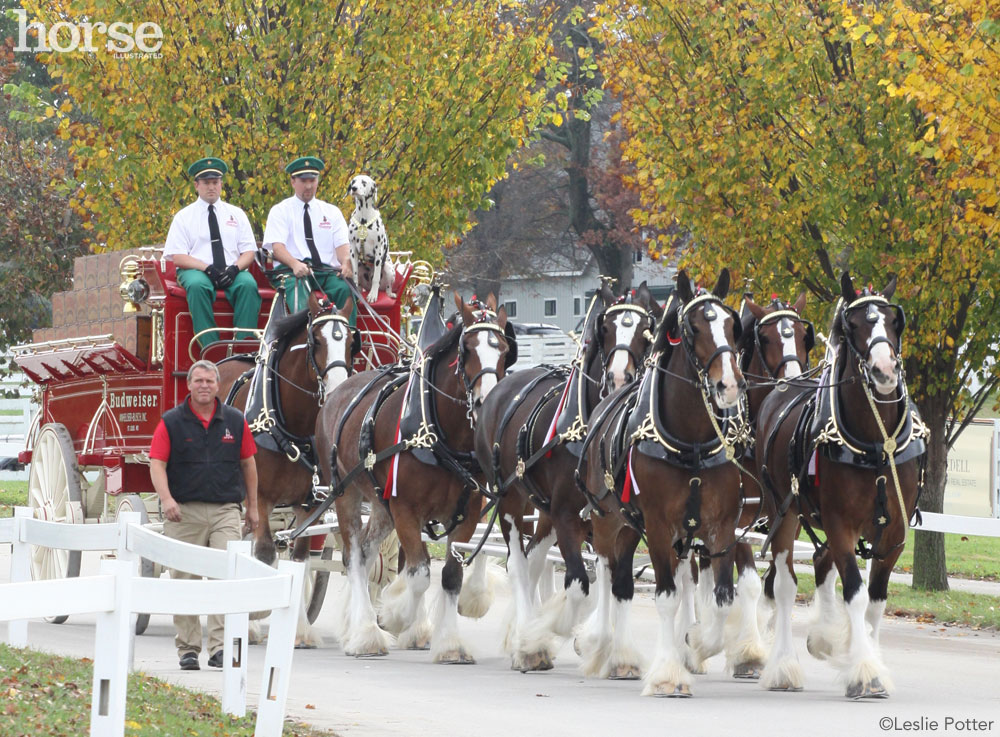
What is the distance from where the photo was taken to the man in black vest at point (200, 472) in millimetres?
10703

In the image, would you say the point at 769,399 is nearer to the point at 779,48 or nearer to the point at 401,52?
the point at 779,48

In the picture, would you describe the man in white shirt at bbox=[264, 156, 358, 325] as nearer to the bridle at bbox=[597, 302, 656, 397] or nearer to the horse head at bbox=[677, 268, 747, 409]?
the bridle at bbox=[597, 302, 656, 397]

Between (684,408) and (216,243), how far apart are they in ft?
17.4

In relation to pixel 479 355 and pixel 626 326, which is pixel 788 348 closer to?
pixel 626 326

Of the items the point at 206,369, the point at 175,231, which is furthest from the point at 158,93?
the point at 206,369

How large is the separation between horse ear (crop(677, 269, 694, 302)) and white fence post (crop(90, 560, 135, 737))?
4.15 m

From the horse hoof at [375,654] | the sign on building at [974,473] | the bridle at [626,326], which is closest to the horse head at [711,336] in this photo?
the bridle at [626,326]

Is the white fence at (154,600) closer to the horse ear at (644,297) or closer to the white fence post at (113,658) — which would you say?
the white fence post at (113,658)

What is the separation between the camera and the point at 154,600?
6.71 metres

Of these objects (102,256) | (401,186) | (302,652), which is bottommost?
(302,652)

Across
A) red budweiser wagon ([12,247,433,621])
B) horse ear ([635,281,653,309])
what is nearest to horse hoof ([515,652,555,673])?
horse ear ([635,281,653,309])

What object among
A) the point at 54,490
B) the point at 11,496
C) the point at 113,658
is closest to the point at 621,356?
the point at 113,658

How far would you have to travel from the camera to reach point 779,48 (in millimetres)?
15250

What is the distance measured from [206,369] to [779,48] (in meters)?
6.96
